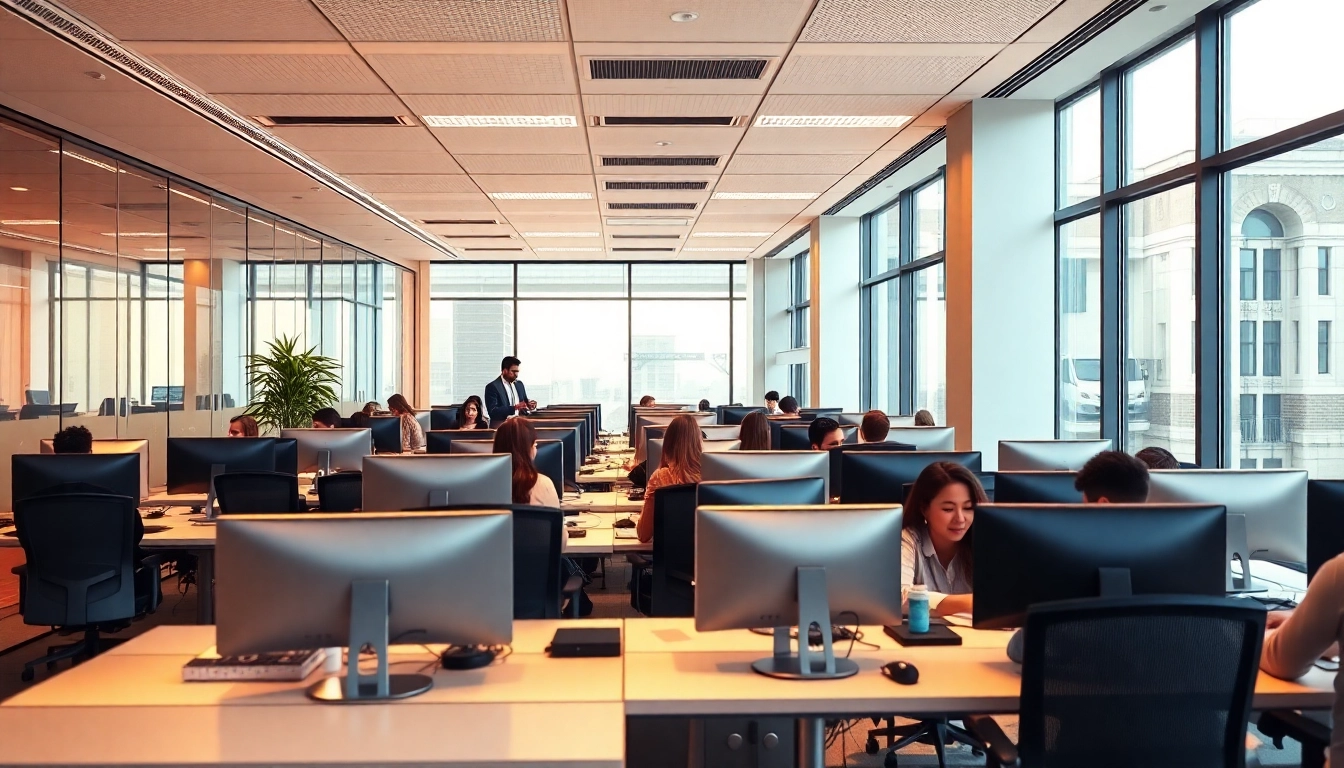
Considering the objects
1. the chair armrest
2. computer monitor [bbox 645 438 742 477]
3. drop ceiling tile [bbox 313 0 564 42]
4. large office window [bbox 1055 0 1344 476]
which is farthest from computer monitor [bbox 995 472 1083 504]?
drop ceiling tile [bbox 313 0 564 42]

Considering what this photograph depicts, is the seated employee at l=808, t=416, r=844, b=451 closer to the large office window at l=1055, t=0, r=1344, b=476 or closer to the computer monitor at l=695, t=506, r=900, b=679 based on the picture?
the large office window at l=1055, t=0, r=1344, b=476

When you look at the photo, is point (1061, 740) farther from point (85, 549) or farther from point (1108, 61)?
point (1108, 61)

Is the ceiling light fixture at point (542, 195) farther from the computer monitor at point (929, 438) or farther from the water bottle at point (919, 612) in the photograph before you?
the water bottle at point (919, 612)

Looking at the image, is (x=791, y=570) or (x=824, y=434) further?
(x=824, y=434)

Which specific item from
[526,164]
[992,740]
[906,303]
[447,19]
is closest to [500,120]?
[526,164]

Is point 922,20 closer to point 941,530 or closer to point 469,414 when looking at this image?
point 941,530

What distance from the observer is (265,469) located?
19.6 feet

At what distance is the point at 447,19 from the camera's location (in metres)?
5.55

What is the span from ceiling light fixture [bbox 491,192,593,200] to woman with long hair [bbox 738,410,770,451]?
19.9 ft

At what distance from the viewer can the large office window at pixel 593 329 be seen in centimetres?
1912

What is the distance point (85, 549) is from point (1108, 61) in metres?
6.31

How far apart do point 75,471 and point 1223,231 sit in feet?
20.1

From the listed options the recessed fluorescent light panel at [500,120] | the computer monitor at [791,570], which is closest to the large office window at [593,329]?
the recessed fluorescent light panel at [500,120]

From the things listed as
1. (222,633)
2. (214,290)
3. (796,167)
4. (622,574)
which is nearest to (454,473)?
(222,633)
